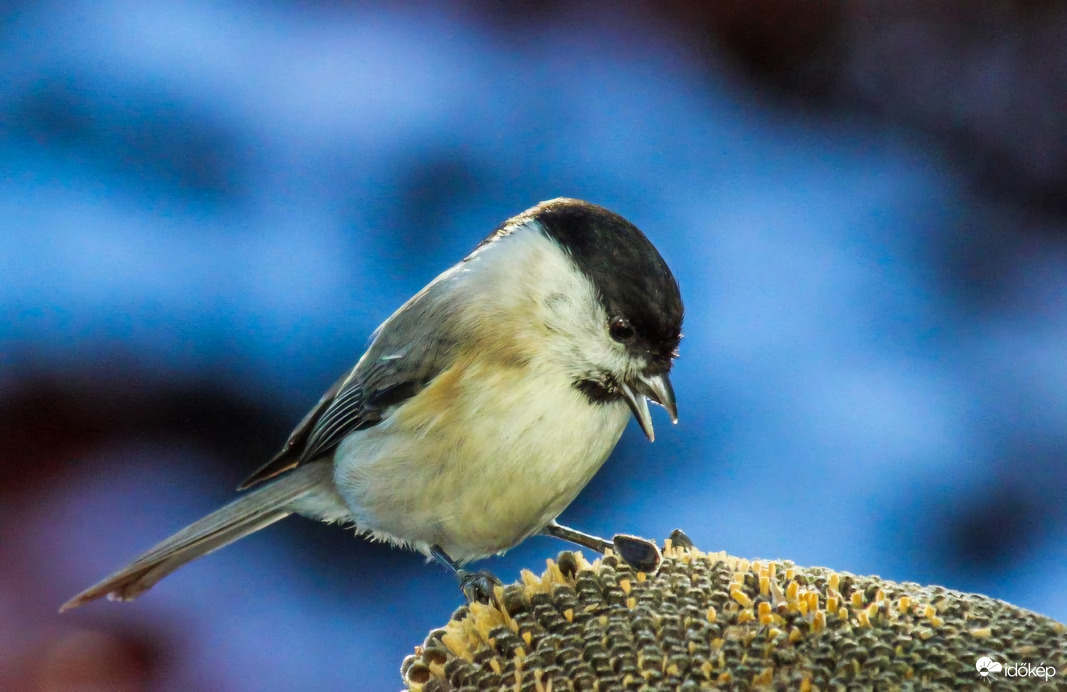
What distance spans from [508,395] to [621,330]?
0.52 ft

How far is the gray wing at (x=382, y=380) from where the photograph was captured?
131 cm

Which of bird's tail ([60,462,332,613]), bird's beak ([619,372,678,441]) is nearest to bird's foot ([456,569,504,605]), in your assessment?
bird's beak ([619,372,678,441])

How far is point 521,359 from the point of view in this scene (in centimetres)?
118

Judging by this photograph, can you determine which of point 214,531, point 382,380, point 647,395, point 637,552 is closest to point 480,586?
point 637,552

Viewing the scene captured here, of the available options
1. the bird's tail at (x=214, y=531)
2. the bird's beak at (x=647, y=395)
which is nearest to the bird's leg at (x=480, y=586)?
the bird's beak at (x=647, y=395)

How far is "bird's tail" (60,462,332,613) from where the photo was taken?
4.40 feet

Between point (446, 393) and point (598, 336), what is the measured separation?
0.69ft

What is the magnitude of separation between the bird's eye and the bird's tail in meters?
0.51

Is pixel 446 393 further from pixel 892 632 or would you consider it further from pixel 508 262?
pixel 892 632

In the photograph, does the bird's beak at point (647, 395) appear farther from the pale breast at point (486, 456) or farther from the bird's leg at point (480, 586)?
the bird's leg at point (480, 586)

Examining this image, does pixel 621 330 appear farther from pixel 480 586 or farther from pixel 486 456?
pixel 480 586

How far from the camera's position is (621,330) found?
45.6 inches

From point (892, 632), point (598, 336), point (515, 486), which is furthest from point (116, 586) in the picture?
point (892, 632)

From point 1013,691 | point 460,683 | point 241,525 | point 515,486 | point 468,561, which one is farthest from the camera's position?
point 241,525
